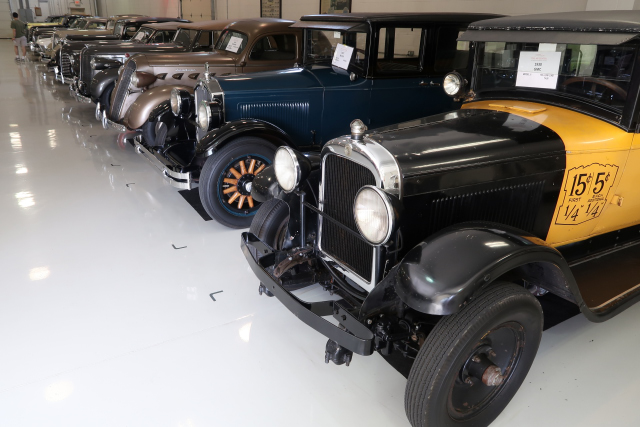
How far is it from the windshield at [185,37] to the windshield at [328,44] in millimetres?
3265

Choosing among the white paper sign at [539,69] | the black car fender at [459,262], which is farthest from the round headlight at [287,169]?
the white paper sign at [539,69]

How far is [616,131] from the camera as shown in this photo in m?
2.38

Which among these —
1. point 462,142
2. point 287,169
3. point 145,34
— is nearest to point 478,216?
point 462,142

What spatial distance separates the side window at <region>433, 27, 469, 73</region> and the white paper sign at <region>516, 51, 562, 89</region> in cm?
176

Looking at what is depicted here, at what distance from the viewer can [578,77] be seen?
8.20 feet

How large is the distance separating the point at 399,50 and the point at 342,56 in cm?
56

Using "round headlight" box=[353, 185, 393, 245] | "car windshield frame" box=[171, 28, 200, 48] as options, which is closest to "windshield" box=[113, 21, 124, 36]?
"car windshield frame" box=[171, 28, 200, 48]

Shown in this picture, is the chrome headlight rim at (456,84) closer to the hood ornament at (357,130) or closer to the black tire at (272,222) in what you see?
the hood ornament at (357,130)

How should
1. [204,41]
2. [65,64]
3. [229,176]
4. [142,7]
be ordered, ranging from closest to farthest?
[229,176]
[204,41]
[65,64]
[142,7]

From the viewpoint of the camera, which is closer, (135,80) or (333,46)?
A: (333,46)

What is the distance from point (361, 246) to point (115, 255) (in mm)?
2119

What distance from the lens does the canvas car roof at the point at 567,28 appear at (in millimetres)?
2176

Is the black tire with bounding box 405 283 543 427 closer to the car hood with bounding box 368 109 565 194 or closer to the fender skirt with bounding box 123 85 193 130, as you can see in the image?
the car hood with bounding box 368 109 565 194

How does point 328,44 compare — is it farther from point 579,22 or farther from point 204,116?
point 579,22
